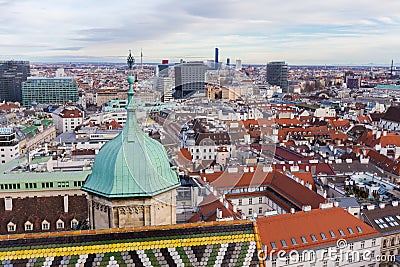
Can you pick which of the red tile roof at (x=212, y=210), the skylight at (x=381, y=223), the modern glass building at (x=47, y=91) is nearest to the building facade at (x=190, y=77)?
the red tile roof at (x=212, y=210)

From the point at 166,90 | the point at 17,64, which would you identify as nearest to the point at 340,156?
the point at 166,90

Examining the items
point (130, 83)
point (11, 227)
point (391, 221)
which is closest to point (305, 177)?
point (391, 221)

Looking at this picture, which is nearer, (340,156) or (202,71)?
(202,71)

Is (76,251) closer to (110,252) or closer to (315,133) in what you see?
(110,252)

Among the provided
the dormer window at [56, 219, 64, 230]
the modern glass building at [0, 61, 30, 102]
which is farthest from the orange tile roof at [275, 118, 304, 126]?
the modern glass building at [0, 61, 30, 102]

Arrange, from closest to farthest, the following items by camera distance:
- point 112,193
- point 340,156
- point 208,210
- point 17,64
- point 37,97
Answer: point 112,193 → point 208,210 → point 340,156 → point 37,97 → point 17,64

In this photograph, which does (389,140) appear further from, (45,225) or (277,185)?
(45,225)

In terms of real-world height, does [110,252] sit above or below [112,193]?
below

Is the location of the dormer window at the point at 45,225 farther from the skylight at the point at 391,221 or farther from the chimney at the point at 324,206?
the skylight at the point at 391,221
